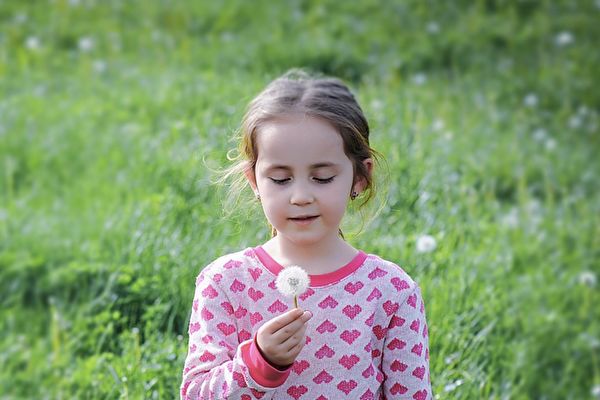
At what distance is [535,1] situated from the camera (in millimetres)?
8484

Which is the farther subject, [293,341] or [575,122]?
[575,122]

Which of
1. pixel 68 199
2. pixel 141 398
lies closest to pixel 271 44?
pixel 68 199

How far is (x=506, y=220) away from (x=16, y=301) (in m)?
2.23

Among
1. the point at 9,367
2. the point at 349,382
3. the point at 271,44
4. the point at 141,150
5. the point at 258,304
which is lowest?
the point at 9,367

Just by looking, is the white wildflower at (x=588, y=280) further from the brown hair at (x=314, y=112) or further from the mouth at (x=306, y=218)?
the mouth at (x=306, y=218)

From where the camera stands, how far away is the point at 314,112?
237 cm

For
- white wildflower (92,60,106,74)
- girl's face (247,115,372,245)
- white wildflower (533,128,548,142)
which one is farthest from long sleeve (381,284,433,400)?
white wildflower (92,60,106,74)

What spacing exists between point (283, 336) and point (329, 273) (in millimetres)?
306

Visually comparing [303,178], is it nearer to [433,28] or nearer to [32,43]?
[32,43]

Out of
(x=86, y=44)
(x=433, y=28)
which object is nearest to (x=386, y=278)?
(x=86, y=44)

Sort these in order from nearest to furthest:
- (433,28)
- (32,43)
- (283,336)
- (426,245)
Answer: (283,336)
(426,245)
(32,43)
(433,28)

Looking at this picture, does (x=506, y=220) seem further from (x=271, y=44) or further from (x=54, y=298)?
(x=271, y=44)

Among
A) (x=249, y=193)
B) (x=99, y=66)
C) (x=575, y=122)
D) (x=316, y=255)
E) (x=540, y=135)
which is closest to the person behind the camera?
(x=316, y=255)

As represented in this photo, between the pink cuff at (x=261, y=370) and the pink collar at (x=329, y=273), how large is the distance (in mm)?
251
